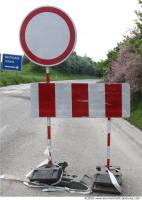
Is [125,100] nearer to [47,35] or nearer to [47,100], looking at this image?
[47,100]

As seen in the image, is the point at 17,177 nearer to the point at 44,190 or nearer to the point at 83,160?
the point at 44,190

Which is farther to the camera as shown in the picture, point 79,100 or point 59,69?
point 59,69

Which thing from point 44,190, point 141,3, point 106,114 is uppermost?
point 141,3

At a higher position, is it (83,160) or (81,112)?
(81,112)

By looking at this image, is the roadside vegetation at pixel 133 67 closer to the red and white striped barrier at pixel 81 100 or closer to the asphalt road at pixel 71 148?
the asphalt road at pixel 71 148

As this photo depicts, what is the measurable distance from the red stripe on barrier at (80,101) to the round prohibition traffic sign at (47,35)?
510 millimetres

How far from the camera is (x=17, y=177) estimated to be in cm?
734

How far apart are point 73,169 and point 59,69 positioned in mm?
105453

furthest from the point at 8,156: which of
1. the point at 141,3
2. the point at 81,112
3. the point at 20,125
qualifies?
the point at 141,3

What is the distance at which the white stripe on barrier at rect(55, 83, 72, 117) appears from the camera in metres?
7.13

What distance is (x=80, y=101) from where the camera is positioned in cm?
716

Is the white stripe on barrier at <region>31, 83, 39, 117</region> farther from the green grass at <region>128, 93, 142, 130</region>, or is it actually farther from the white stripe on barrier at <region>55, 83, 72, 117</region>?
the green grass at <region>128, 93, 142, 130</region>

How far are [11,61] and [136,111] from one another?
1351 inches

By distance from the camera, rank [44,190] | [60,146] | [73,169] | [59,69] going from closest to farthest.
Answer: [44,190]
[73,169]
[60,146]
[59,69]
